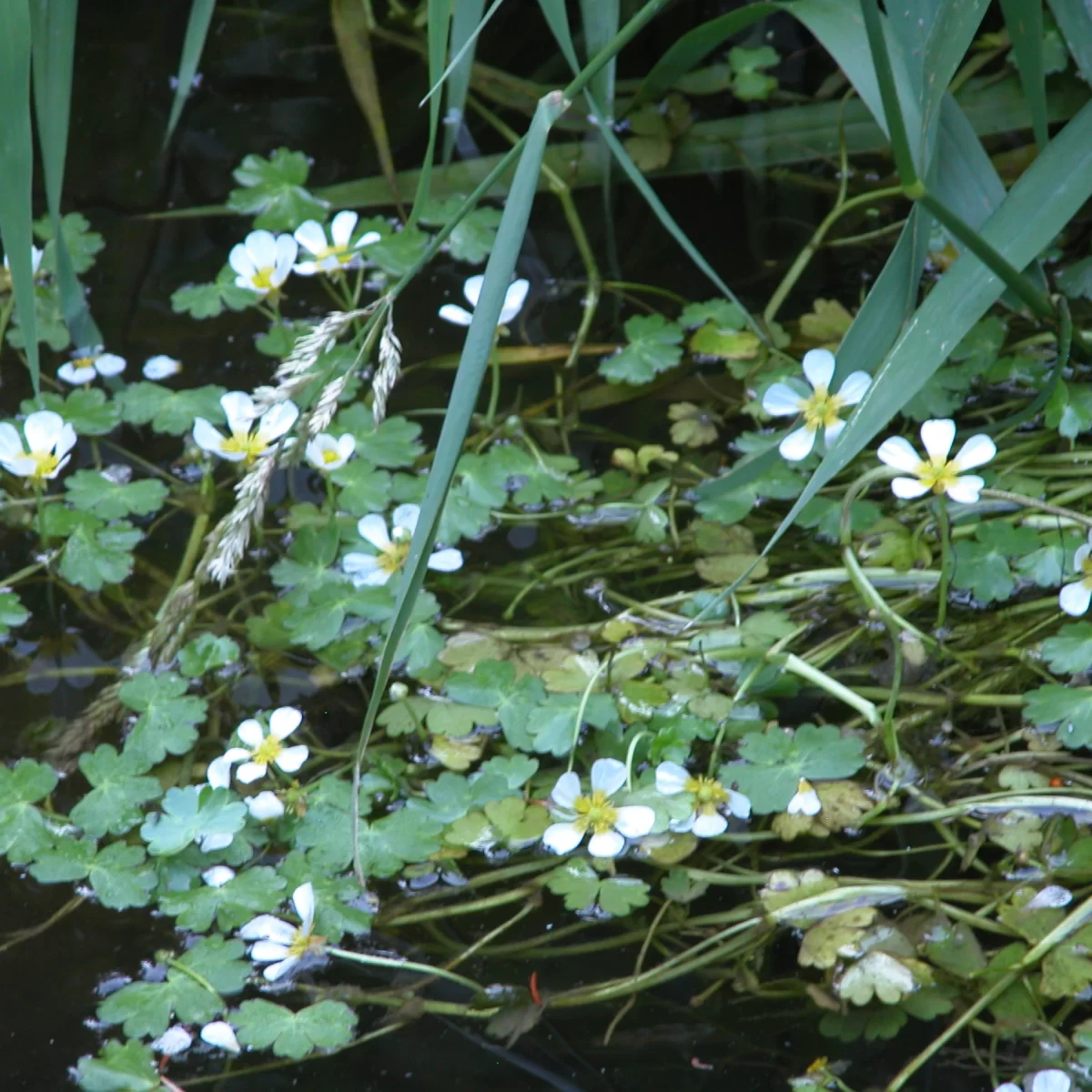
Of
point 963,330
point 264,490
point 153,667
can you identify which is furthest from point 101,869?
point 963,330

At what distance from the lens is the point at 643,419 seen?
81.9 inches

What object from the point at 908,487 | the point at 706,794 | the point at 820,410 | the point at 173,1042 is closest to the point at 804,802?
the point at 706,794

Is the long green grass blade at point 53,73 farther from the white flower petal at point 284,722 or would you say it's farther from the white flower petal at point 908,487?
the white flower petal at point 908,487

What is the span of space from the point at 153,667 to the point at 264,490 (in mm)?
462

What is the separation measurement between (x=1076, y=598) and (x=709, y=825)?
0.55 meters

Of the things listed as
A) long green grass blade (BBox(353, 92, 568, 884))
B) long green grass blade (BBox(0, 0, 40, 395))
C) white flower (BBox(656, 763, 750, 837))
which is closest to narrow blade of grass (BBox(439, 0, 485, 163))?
long green grass blade (BBox(353, 92, 568, 884))

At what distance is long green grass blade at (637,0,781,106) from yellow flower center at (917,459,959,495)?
25.5 inches

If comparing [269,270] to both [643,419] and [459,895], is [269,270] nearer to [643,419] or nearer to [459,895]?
[643,419]

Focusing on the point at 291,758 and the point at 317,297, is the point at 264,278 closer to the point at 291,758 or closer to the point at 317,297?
the point at 317,297

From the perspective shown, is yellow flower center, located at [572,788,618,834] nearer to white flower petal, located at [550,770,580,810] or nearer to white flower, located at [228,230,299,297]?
white flower petal, located at [550,770,580,810]

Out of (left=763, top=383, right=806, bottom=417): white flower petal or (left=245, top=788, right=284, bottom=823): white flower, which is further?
(left=763, top=383, right=806, bottom=417): white flower petal

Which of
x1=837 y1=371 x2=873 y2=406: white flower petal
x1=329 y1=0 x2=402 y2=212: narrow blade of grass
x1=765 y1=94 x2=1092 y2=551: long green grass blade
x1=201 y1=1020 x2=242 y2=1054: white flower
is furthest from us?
x1=329 y1=0 x2=402 y2=212: narrow blade of grass

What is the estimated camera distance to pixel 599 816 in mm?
1464

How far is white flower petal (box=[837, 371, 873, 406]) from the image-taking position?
1.63 meters
